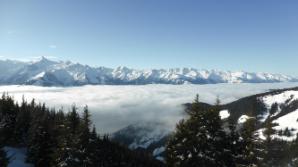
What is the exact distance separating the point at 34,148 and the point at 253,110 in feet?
144

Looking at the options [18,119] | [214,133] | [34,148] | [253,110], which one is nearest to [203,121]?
[214,133]

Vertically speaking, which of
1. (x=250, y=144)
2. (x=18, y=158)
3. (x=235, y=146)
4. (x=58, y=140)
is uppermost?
(x=235, y=146)

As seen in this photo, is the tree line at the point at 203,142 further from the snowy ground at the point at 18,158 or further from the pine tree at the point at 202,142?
the snowy ground at the point at 18,158

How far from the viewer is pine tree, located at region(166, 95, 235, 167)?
72.7 ft

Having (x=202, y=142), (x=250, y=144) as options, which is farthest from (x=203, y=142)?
(x=250, y=144)

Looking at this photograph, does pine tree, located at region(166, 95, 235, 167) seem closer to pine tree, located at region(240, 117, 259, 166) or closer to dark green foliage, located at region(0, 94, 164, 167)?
pine tree, located at region(240, 117, 259, 166)

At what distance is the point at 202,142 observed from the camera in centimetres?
2205

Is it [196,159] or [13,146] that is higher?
[196,159]

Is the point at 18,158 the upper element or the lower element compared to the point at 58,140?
lower

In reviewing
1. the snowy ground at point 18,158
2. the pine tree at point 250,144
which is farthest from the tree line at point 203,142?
the snowy ground at point 18,158

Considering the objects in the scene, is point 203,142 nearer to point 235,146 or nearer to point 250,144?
point 235,146

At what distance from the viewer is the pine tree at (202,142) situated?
22.2 meters

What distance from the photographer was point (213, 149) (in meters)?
22.2

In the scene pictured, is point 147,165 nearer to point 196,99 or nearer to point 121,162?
point 121,162
